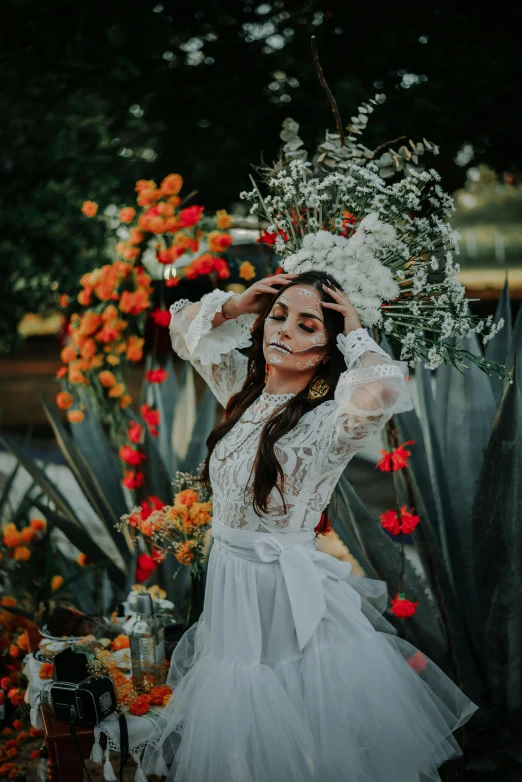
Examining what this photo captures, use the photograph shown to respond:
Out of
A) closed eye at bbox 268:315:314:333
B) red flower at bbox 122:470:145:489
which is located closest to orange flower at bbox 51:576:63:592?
red flower at bbox 122:470:145:489

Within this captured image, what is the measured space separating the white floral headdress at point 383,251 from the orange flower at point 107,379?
162 cm

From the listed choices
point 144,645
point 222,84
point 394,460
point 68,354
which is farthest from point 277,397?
point 222,84

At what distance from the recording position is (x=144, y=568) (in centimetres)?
346

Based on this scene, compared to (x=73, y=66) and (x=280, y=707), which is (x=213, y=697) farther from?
(x=73, y=66)

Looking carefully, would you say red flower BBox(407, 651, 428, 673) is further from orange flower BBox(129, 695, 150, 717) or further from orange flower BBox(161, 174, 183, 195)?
orange flower BBox(161, 174, 183, 195)

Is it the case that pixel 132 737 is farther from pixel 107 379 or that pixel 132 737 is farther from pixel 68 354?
pixel 68 354

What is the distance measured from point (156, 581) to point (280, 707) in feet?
5.65

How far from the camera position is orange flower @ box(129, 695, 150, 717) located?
2.53 metres

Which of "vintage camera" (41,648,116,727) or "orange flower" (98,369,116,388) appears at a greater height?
"orange flower" (98,369,116,388)

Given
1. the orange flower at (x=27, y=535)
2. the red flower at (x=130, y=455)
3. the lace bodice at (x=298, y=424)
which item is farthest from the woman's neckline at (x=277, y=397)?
the orange flower at (x=27, y=535)

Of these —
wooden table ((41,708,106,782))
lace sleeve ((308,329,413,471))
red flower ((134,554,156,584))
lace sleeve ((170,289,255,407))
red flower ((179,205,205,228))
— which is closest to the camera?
lace sleeve ((308,329,413,471))

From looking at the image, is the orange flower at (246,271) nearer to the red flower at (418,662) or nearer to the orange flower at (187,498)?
the orange flower at (187,498)

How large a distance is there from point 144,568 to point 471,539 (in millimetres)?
1476

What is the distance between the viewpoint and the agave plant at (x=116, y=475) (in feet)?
12.3
